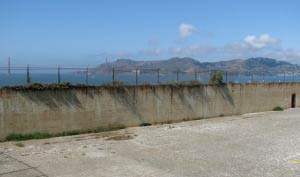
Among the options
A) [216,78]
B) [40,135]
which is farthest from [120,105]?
[216,78]

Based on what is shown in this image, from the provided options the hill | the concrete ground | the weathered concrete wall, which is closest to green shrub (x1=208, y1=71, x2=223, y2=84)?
the weathered concrete wall

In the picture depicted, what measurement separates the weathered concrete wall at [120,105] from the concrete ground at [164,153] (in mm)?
1219

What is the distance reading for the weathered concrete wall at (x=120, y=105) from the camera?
66.8ft

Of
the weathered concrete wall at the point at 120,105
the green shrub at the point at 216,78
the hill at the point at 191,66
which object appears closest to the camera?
the weathered concrete wall at the point at 120,105

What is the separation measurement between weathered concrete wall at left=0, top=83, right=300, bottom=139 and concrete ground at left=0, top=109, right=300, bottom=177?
1.22 m

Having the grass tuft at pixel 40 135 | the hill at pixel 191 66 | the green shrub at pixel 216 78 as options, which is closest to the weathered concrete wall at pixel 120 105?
the grass tuft at pixel 40 135

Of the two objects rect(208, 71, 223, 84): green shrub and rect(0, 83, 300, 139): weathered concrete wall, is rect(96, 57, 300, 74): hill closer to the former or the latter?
rect(208, 71, 223, 84): green shrub

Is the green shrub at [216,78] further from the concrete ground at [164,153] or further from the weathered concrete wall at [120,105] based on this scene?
the concrete ground at [164,153]

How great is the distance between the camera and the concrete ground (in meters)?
13.9

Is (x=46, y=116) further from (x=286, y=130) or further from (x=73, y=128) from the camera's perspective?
(x=286, y=130)

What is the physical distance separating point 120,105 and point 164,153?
801cm

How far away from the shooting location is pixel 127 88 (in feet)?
81.0

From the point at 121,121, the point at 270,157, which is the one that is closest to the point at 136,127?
the point at 121,121

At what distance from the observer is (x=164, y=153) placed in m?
16.9
